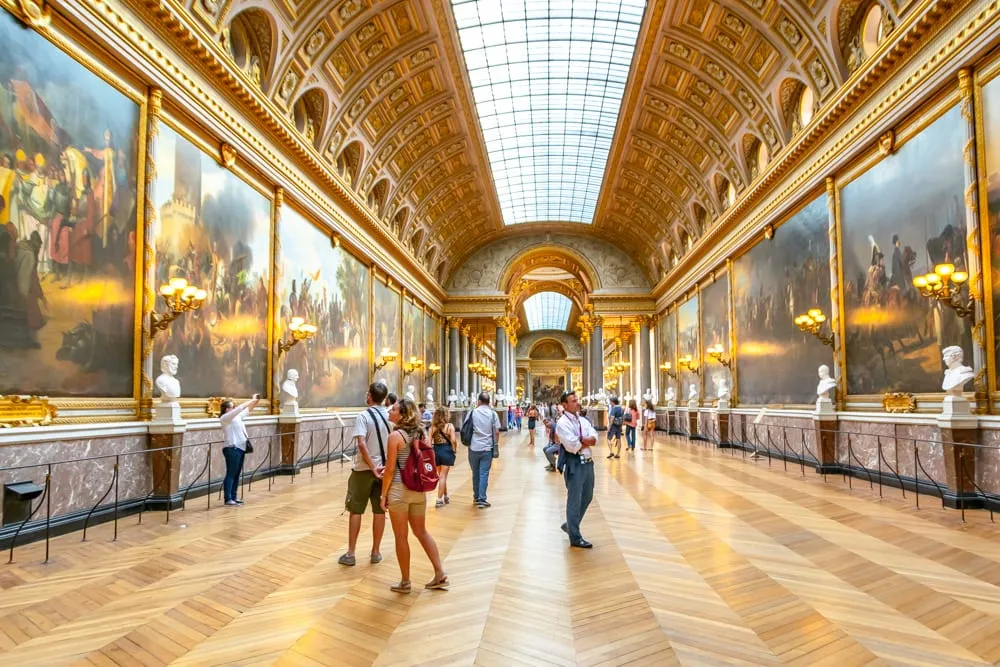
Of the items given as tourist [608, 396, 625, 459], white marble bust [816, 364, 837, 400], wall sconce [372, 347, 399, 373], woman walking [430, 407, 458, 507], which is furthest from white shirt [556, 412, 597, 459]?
wall sconce [372, 347, 399, 373]

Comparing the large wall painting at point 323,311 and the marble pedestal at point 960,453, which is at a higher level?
the large wall painting at point 323,311

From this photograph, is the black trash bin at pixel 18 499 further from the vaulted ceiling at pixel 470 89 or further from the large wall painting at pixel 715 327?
the large wall painting at pixel 715 327

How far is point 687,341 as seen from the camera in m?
30.8

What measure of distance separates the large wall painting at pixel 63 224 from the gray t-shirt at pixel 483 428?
5.48 m

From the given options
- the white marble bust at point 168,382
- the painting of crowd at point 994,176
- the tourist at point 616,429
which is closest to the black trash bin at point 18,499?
the white marble bust at point 168,382

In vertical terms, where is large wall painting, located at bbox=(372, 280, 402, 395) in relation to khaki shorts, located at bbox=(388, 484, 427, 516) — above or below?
above

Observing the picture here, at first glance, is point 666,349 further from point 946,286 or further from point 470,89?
point 946,286

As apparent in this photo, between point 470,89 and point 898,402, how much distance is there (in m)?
17.3

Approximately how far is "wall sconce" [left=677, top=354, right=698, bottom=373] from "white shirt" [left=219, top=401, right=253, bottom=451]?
22.8 m

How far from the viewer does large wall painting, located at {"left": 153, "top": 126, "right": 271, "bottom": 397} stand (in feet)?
36.0

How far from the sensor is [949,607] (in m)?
4.99

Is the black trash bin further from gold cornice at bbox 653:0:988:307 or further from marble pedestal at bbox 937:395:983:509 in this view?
gold cornice at bbox 653:0:988:307

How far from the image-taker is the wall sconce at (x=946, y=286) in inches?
383

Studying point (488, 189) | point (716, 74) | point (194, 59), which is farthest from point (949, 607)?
point (488, 189)
